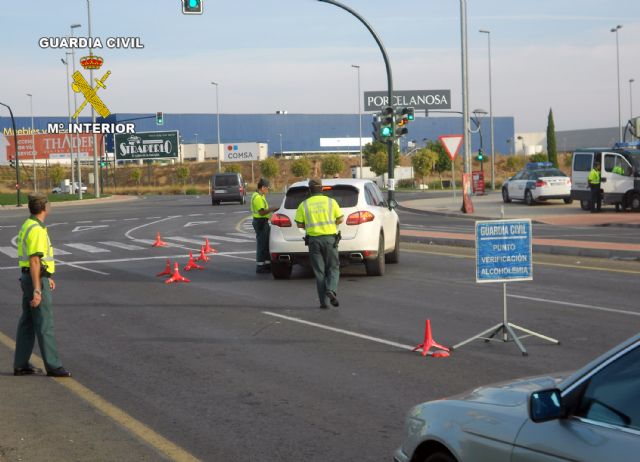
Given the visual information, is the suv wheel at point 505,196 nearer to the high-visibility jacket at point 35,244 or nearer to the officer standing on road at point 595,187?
the officer standing on road at point 595,187

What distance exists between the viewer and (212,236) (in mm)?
31297

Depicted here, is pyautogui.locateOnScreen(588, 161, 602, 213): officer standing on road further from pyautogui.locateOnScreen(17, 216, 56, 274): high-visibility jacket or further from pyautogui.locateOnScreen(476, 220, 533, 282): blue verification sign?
pyautogui.locateOnScreen(17, 216, 56, 274): high-visibility jacket

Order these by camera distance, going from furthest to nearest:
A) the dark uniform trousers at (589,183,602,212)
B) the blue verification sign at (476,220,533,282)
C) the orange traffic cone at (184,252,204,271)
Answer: the dark uniform trousers at (589,183,602,212) → the orange traffic cone at (184,252,204,271) → the blue verification sign at (476,220,533,282)

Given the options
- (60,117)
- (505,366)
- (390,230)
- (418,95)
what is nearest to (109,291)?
(390,230)

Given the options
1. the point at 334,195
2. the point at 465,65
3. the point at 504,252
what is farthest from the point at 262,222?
the point at 465,65

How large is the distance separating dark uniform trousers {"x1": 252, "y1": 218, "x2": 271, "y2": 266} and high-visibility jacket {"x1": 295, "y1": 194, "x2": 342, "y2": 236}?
15.8 ft

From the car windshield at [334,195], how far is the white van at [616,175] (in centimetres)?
2098

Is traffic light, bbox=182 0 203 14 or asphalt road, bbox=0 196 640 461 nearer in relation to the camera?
asphalt road, bbox=0 196 640 461

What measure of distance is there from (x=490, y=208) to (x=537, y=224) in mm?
11376

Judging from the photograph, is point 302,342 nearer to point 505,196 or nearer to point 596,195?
point 596,195

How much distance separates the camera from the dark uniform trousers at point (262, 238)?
19.1 meters

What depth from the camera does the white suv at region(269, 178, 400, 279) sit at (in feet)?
58.3

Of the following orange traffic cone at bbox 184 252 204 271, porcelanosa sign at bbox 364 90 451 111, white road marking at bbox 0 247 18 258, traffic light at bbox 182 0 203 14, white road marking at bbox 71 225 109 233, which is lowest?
white road marking at bbox 0 247 18 258

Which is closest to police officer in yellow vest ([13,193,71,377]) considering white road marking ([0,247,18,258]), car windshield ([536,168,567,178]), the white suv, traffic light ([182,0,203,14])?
the white suv
